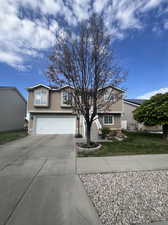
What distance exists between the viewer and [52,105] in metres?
14.5

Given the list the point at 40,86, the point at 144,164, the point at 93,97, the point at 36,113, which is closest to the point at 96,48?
the point at 93,97

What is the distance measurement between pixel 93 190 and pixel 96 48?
6663 mm

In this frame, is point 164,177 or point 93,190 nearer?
point 93,190

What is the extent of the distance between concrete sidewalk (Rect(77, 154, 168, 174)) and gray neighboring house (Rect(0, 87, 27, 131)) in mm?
16097

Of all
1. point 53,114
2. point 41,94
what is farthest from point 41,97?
point 53,114

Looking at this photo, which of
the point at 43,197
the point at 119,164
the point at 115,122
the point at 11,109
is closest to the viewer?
the point at 43,197

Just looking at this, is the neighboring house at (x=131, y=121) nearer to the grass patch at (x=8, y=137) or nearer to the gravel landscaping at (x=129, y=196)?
the grass patch at (x=8, y=137)

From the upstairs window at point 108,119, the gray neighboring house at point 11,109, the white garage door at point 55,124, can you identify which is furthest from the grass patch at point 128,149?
the gray neighboring house at point 11,109

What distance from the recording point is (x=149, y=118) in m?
10.6

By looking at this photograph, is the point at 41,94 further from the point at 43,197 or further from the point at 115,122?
the point at 43,197

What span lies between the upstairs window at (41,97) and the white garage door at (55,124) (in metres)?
1.77

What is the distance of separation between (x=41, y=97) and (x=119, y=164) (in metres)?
12.3

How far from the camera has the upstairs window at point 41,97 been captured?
14172mm

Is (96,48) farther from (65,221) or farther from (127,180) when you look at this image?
(65,221)
